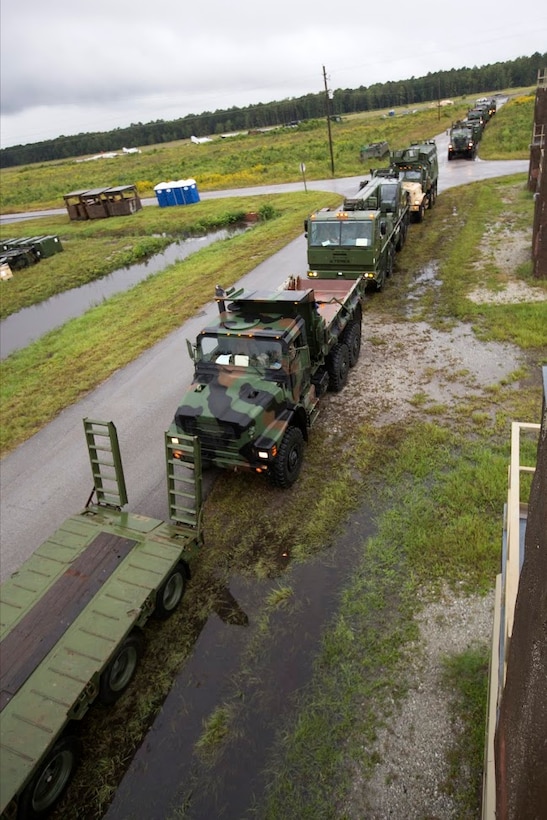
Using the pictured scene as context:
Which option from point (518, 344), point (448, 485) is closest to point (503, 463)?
point (448, 485)

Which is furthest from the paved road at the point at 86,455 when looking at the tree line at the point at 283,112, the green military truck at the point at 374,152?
the tree line at the point at 283,112

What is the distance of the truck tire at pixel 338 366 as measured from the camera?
9977mm

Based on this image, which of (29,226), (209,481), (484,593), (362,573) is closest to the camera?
(484,593)

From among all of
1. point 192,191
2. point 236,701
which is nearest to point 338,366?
point 236,701

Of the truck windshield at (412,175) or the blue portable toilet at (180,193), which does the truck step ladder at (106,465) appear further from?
the blue portable toilet at (180,193)

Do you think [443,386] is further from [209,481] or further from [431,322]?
[209,481]

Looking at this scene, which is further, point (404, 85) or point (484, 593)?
point (404, 85)

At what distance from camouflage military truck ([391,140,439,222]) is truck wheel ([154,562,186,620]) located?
18119 millimetres

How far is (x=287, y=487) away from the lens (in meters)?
7.87

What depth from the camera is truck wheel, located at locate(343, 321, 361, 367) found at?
1072 cm

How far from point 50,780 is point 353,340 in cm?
879

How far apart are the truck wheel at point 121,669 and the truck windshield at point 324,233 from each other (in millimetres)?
10978

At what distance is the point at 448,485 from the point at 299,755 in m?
4.20

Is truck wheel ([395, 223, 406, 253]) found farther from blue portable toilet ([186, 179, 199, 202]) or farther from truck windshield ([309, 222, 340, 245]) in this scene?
blue portable toilet ([186, 179, 199, 202])
